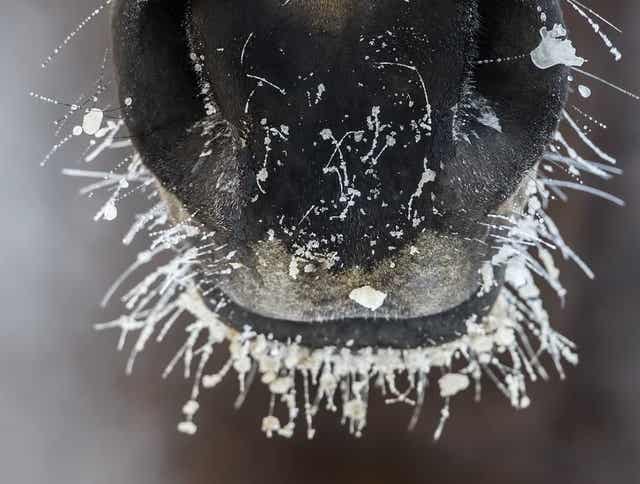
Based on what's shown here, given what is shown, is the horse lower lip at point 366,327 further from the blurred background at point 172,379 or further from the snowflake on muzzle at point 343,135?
the blurred background at point 172,379

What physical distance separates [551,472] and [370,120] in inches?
37.0

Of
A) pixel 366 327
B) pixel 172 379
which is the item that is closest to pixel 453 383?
pixel 366 327

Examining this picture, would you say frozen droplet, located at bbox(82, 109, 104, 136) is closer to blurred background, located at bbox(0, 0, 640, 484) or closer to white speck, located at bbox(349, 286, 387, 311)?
white speck, located at bbox(349, 286, 387, 311)

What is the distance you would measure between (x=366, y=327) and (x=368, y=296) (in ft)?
0.25

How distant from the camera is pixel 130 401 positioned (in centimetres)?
102

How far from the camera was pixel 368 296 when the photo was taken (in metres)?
0.40

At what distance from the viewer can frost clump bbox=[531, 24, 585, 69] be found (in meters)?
0.33

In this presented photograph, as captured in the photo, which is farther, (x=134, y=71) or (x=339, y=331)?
(x=339, y=331)

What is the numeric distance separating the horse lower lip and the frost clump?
173mm

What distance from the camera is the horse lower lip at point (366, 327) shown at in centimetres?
46

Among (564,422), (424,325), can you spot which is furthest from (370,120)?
(564,422)

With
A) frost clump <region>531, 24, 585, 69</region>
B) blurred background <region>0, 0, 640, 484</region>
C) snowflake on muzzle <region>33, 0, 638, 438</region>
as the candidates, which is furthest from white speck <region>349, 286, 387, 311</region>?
blurred background <region>0, 0, 640, 484</region>

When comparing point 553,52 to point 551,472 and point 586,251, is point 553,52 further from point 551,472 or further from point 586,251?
point 551,472

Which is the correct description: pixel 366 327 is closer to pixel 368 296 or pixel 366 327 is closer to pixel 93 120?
pixel 368 296
